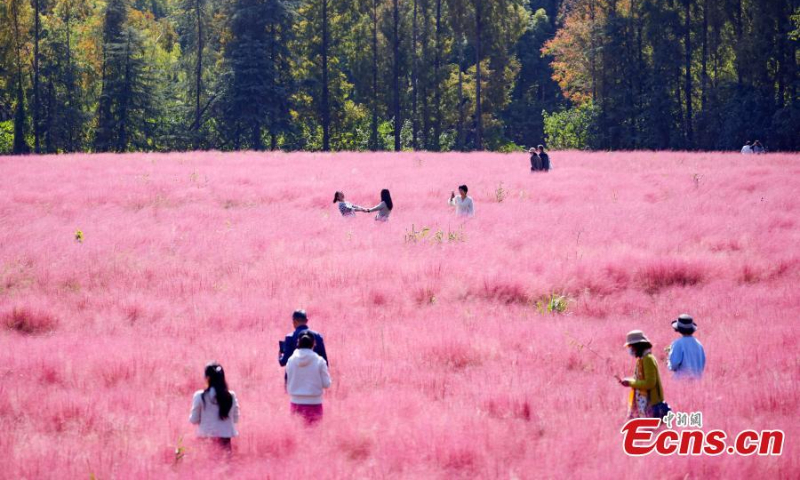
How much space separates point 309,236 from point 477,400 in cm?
1085

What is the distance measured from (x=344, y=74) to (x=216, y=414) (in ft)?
195

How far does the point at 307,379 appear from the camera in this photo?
24.9 ft

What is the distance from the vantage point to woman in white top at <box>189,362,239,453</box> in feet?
22.5

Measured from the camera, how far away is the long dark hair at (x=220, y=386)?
6820mm

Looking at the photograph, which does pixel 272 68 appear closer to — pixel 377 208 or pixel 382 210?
pixel 382 210

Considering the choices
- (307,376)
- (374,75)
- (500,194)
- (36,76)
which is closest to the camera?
Answer: (307,376)

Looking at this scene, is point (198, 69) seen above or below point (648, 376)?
above

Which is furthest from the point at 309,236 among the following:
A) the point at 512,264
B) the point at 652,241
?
the point at 652,241

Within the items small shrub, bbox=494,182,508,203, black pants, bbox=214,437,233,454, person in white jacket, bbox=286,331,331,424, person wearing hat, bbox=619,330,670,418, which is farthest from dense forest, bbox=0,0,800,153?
black pants, bbox=214,437,233,454

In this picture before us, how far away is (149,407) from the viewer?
26.9 ft

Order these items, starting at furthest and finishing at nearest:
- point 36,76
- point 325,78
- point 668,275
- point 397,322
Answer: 1. point 325,78
2. point 36,76
3. point 668,275
4. point 397,322

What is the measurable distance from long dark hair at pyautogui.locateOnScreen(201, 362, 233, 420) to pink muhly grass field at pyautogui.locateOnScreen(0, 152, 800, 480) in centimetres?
41

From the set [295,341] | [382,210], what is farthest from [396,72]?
[295,341]

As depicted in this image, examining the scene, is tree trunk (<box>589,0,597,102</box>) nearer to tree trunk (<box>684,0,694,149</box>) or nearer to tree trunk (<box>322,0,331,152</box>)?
tree trunk (<box>684,0,694,149</box>)
